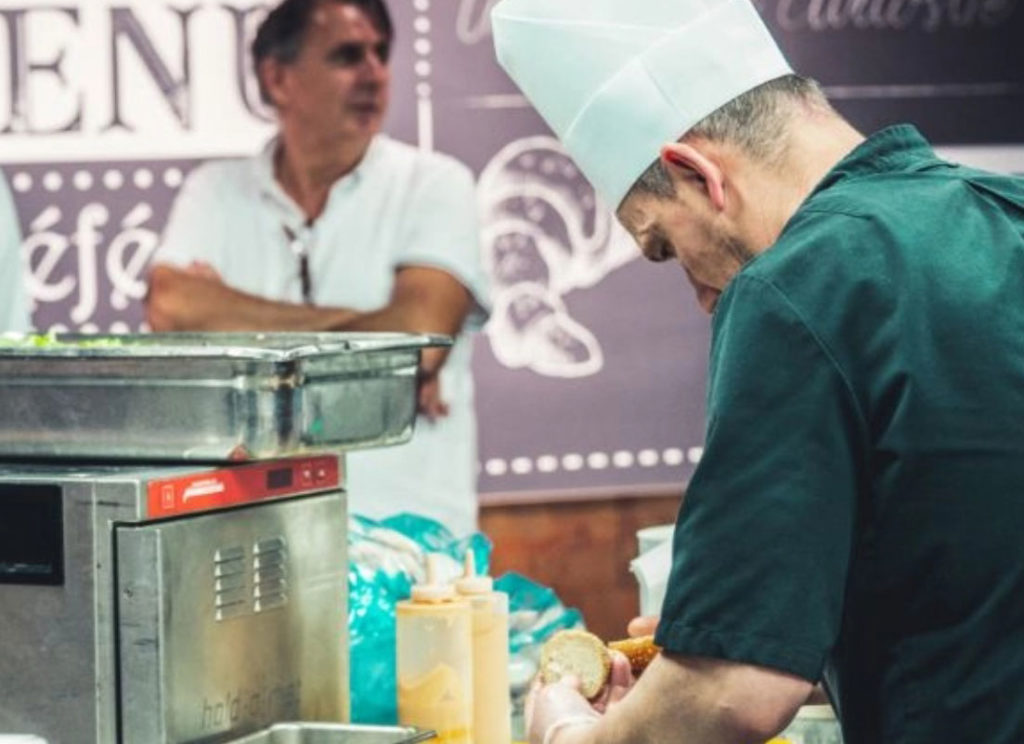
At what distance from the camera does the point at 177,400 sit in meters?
2.32

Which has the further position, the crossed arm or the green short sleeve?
the crossed arm

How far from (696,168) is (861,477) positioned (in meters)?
0.34

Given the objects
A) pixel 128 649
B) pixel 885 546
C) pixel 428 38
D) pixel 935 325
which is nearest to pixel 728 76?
pixel 935 325

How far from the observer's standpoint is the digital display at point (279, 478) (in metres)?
2.42

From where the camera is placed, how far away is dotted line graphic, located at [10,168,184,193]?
185 inches

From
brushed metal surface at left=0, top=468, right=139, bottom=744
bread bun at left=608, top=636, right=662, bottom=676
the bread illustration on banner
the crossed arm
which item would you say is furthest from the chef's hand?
the crossed arm

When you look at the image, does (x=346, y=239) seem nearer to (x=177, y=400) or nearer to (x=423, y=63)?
(x=423, y=63)

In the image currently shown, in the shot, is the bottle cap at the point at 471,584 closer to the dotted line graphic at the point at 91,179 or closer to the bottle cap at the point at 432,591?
the bottle cap at the point at 432,591

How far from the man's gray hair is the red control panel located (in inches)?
25.9

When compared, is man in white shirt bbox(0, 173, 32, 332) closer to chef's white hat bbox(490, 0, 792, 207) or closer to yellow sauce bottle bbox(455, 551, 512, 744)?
yellow sauce bottle bbox(455, 551, 512, 744)

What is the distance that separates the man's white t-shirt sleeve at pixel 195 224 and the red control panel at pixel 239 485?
2.32 meters

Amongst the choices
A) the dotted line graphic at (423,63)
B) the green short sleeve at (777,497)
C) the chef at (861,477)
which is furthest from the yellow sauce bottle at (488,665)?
the dotted line graphic at (423,63)

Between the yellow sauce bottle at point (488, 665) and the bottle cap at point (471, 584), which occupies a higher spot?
the bottle cap at point (471, 584)

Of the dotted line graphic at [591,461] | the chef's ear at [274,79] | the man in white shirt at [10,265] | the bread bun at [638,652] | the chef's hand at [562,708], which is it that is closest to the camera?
the chef's hand at [562,708]
